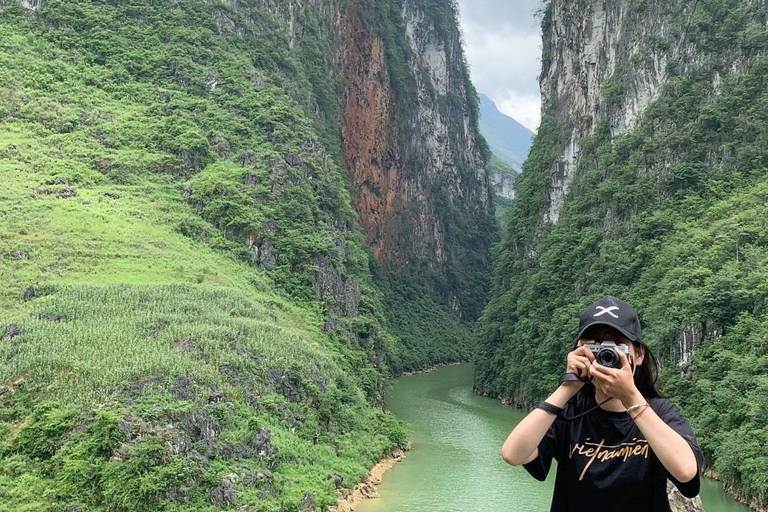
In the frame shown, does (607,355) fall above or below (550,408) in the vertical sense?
above

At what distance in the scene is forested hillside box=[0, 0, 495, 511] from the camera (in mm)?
16109

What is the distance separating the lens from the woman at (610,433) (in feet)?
8.71

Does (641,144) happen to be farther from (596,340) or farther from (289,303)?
(596,340)

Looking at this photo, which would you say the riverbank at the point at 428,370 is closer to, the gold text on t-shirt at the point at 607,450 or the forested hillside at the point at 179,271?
the forested hillside at the point at 179,271

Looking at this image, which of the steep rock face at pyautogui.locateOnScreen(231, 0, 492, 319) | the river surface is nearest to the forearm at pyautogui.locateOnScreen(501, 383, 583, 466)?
the river surface

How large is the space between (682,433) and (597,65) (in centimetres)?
4937

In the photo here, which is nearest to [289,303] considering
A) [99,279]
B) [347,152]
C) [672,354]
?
[99,279]

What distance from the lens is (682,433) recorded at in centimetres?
274

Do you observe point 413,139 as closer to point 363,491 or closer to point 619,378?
point 363,491

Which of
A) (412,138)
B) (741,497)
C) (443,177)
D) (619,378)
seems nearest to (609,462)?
(619,378)

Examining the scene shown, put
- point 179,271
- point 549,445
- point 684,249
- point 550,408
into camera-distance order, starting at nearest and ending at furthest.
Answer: point 550,408 < point 549,445 < point 179,271 < point 684,249

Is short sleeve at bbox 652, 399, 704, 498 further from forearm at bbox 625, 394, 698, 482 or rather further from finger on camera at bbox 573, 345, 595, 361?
finger on camera at bbox 573, 345, 595, 361

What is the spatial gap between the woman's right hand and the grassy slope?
13914 mm

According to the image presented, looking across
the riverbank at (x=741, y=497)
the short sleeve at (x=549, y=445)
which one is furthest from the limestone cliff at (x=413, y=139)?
the short sleeve at (x=549, y=445)
